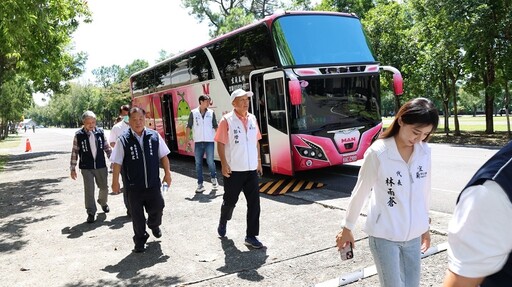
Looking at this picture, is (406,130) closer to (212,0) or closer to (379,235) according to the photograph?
(379,235)

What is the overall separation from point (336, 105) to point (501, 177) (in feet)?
26.9

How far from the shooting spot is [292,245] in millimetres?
5285

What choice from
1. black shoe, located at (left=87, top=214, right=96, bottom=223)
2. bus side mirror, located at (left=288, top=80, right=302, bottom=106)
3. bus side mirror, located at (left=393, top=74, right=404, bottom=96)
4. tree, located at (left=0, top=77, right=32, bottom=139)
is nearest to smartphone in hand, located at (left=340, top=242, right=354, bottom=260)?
black shoe, located at (left=87, top=214, right=96, bottom=223)

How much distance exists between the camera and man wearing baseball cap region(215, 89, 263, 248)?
5250mm

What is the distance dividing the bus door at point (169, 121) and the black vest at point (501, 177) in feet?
44.8

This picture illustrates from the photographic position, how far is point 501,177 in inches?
46.5

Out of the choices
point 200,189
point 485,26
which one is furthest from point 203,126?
point 485,26

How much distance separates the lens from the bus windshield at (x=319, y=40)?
8.93 metres

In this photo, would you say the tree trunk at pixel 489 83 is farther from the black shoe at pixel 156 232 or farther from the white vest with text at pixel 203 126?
the black shoe at pixel 156 232

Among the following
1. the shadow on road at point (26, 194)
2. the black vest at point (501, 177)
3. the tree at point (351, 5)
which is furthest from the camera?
the tree at point (351, 5)

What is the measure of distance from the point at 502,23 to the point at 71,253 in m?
17.7

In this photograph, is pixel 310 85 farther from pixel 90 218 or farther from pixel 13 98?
pixel 13 98

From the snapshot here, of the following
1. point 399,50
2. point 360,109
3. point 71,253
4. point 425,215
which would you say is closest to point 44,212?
point 71,253

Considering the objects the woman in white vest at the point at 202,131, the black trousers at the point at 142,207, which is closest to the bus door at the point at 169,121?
the woman in white vest at the point at 202,131
